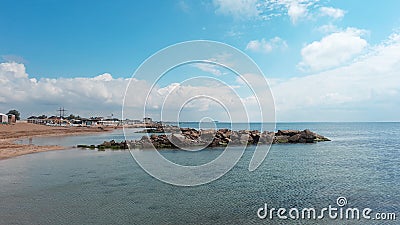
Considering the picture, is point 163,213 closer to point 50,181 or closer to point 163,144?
point 50,181

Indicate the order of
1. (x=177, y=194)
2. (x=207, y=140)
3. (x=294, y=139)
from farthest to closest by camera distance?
(x=294, y=139) → (x=207, y=140) → (x=177, y=194)

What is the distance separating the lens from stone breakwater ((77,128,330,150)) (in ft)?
140

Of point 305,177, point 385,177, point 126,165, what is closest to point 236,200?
point 305,177

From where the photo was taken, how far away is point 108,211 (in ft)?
43.8

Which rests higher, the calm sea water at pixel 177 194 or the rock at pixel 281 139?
the rock at pixel 281 139

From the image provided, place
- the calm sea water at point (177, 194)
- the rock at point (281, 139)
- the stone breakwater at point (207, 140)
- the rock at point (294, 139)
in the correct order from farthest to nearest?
1. the rock at point (294, 139)
2. the rock at point (281, 139)
3. the stone breakwater at point (207, 140)
4. the calm sea water at point (177, 194)

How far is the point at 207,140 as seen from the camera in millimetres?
45469

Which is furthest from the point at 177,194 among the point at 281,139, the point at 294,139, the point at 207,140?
the point at 294,139

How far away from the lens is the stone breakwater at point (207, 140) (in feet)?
140

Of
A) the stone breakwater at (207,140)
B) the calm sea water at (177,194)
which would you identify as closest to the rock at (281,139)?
the stone breakwater at (207,140)

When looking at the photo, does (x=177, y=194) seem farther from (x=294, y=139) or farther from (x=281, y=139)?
(x=294, y=139)

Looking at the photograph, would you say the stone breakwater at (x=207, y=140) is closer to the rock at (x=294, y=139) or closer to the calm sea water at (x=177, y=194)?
the rock at (x=294, y=139)

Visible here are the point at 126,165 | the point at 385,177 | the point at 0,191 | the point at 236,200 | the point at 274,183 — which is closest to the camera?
the point at 236,200

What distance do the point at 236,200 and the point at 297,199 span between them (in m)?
3.02
